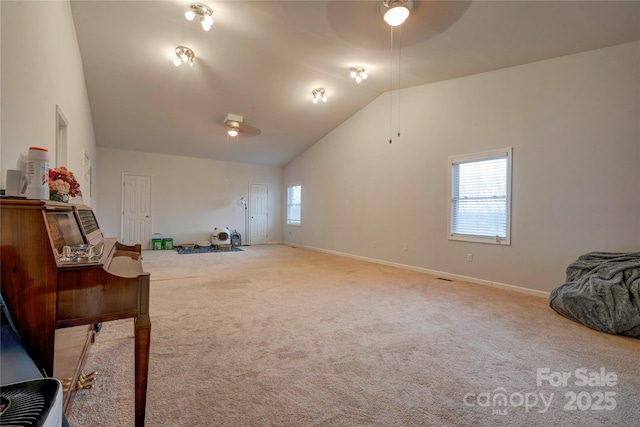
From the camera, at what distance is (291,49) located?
3.87 metres

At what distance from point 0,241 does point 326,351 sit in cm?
189

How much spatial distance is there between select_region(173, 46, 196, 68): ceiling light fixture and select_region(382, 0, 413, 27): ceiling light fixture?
103 inches

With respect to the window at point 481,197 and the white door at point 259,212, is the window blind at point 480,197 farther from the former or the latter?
the white door at point 259,212

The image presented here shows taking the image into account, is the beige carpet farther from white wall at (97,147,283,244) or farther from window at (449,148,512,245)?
white wall at (97,147,283,244)

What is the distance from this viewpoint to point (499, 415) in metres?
1.47

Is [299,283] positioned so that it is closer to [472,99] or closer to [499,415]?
[499,415]

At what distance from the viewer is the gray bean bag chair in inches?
96.0

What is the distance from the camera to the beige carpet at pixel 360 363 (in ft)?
4.82

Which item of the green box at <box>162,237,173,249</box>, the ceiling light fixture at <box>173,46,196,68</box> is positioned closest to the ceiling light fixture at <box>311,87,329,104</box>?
the ceiling light fixture at <box>173,46,196,68</box>

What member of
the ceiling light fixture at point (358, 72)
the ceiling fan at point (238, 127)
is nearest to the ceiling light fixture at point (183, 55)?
the ceiling fan at point (238, 127)

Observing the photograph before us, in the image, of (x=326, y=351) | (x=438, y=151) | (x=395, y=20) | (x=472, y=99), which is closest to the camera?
(x=326, y=351)

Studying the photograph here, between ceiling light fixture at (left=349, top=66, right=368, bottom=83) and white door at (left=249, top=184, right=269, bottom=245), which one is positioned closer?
ceiling light fixture at (left=349, top=66, right=368, bottom=83)

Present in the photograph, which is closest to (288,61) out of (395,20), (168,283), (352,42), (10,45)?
(352,42)

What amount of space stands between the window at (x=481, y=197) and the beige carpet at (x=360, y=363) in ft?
3.30
